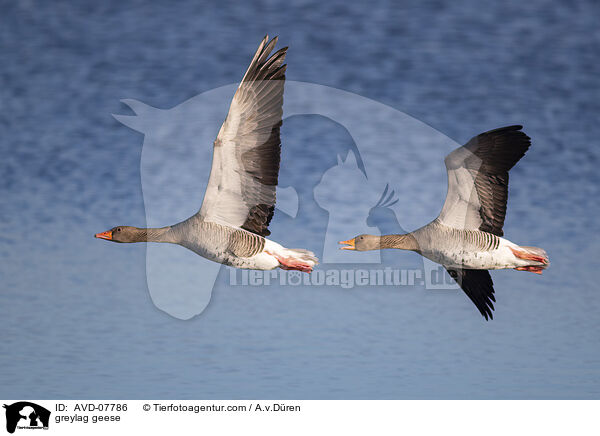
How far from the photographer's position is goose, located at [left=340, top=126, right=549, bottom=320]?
23.0ft

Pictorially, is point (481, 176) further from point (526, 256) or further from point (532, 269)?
point (532, 269)

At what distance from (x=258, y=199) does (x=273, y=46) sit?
50.1 inches

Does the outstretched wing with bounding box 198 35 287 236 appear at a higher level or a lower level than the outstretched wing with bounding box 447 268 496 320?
higher

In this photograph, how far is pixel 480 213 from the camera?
718 centimetres

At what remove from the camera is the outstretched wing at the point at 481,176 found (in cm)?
712

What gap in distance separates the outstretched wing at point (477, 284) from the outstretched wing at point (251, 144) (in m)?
2.39

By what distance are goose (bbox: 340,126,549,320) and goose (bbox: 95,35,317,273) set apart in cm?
115

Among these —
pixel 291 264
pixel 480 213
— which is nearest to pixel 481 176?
pixel 480 213

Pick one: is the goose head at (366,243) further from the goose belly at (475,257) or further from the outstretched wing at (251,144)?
the outstretched wing at (251,144)

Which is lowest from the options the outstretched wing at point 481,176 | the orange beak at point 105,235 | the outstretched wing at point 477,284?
the outstretched wing at point 477,284

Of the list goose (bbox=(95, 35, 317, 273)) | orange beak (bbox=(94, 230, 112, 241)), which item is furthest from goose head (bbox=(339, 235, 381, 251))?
orange beak (bbox=(94, 230, 112, 241))

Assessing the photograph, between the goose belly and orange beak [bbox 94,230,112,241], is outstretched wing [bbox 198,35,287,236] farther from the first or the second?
the goose belly

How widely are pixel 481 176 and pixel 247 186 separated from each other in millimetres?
2319

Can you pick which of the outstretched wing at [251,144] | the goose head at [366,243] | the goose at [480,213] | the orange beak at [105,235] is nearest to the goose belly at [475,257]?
the goose at [480,213]
